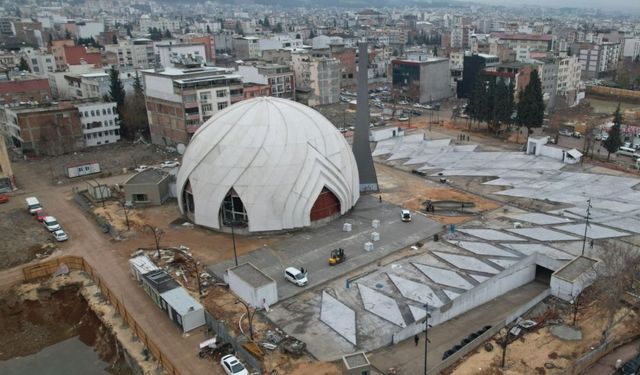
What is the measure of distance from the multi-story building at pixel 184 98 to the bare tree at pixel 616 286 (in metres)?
50.5

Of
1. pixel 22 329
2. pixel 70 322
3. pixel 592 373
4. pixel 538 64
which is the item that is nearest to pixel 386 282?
pixel 592 373

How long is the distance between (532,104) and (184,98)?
1850 inches

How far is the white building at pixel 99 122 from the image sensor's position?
222 ft

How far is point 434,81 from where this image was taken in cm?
9956

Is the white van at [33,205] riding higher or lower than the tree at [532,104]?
lower

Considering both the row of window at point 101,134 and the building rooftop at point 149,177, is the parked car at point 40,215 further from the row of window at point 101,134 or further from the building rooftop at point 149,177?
the row of window at point 101,134

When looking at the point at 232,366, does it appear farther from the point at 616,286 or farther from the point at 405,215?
the point at 405,215

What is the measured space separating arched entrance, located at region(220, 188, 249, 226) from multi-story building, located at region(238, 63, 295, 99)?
5050 cm

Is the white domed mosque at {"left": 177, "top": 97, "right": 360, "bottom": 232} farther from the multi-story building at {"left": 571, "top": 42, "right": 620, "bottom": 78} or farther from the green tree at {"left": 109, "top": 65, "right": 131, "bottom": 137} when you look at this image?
the multi-story building at {"left": 571, "top": 42, "right": 620, "bottom": 78}

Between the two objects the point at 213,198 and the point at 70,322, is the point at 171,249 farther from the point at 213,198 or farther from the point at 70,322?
the point at 70,322

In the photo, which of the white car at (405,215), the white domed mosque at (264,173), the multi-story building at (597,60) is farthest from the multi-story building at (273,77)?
the multi-story building at (597,60)

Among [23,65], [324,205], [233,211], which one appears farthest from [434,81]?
[23,65]

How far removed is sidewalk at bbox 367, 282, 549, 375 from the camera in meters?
25.2

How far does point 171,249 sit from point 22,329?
11.1m
